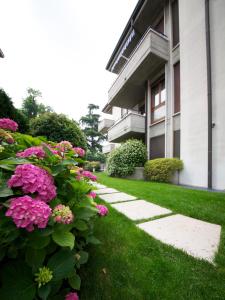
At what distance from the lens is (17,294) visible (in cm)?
61

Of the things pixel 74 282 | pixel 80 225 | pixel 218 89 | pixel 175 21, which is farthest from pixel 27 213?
pixel 175 21

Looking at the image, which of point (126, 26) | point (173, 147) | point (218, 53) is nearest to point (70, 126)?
point (173, 147)

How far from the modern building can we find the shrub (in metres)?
0.34

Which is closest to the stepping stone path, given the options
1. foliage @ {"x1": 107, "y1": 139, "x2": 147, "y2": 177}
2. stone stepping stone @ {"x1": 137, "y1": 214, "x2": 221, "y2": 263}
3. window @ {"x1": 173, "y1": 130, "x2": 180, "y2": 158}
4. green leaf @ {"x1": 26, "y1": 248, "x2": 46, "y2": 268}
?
stone stepping stone @ {"x1": 137, "y1": 214, "x2": 221, "y2": 263}

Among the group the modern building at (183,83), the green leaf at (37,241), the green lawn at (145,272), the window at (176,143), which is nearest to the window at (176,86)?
the modern building at (183,83)

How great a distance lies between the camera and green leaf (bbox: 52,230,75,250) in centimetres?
68

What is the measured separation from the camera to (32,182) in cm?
70

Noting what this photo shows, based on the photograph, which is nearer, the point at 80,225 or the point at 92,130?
the point at 80,225

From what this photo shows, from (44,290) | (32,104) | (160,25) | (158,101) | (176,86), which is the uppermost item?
(32,104)

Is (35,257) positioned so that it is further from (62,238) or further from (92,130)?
(92,130)

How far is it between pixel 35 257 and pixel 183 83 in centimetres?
715

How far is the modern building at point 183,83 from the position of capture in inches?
197

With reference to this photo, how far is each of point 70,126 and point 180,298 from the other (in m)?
4.10

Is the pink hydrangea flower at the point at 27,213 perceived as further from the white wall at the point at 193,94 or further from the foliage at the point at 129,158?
the foliage at the point at 129,158
